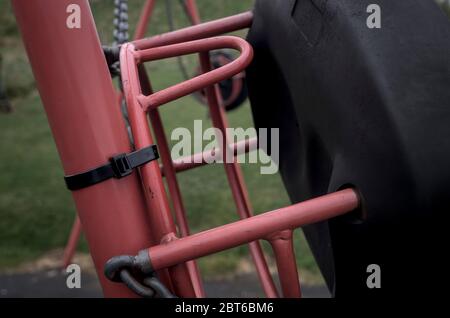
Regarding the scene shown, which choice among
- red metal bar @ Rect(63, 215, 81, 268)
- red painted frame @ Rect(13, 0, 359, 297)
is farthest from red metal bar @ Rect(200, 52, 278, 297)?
red metal bar @ Rect(63, 215, 81, 268)

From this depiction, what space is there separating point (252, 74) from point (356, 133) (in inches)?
19.3

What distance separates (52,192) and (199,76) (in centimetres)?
264

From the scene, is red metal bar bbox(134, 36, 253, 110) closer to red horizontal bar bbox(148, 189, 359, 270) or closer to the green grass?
red horizontal bar bbox(148, 189, 359, 270)

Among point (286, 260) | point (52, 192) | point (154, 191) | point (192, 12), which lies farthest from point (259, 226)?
point (52, 192)

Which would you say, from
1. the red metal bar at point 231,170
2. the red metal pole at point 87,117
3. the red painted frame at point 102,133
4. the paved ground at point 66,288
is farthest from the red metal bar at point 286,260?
the paved ground at point 66,288

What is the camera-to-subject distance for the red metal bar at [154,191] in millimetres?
848

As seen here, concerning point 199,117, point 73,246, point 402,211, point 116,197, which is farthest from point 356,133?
point 199,117

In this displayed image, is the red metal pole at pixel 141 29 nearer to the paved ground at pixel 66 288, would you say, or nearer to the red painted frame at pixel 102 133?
the paved ground at pixel 66 288

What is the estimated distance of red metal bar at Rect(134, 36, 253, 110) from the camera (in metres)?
0.92

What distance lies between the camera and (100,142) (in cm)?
90

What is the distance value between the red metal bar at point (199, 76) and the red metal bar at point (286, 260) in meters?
0.32

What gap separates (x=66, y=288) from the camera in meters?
2.41

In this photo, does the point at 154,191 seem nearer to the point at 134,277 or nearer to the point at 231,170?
the point at 134,277

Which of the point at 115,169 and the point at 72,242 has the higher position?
the point at 115,169
